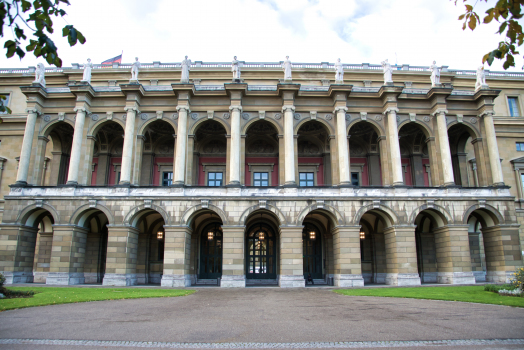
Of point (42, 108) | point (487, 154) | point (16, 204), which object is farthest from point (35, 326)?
point (487, 154)

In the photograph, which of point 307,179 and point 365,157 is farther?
point 365,157

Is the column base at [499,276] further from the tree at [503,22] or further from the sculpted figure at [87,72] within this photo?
the sculpted figure at [87,72]

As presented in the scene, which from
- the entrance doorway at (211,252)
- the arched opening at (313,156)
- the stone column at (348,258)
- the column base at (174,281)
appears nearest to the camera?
the column base at (174,281)

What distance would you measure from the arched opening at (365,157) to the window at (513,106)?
16.0 metres

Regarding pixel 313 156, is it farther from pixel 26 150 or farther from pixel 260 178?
pixel 26 150

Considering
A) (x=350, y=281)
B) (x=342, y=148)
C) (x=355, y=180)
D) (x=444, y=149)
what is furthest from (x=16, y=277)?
(x=444, y=149)

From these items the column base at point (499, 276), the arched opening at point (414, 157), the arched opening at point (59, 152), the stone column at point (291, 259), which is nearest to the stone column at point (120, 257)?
the arched opening at point (59, 152)

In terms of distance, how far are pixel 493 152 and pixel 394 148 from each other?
353 inches

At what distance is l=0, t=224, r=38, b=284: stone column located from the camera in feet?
100.0

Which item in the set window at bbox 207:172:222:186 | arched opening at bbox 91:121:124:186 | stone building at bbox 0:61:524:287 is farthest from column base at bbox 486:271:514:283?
arched opening at bbox 91:121:124:186

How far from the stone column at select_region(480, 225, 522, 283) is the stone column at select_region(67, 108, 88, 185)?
3578 centimetres

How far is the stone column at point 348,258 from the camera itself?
29922 mm

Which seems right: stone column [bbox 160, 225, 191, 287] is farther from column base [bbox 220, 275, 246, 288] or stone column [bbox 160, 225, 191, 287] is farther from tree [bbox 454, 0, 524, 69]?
tree [bbox 454, 0, 524, 69]

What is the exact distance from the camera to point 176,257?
1190 inches
